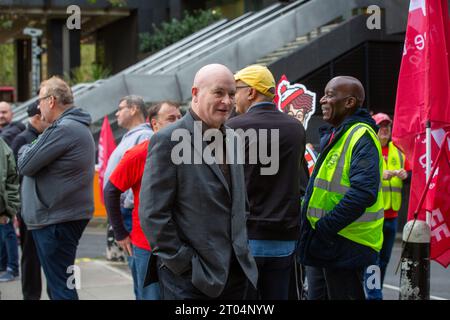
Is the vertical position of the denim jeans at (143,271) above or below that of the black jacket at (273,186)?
below

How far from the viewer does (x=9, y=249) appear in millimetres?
9797

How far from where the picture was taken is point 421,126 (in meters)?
6.14

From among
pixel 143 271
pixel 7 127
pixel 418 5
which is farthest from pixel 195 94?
pixel 7 127

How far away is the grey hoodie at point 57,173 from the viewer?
6648mm

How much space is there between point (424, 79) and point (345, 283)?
1.51 metres

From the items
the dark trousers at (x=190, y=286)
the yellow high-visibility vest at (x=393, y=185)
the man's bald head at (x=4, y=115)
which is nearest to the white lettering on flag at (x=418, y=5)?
the dark trousers at (x=190, y=286)

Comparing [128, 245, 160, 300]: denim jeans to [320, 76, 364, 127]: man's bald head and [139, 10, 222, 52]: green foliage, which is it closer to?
[320, 76, 364, 127]: man's bald head

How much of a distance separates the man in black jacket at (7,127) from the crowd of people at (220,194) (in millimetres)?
1747

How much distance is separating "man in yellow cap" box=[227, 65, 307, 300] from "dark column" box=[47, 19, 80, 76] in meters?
21.3

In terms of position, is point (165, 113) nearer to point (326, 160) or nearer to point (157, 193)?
point (326, 160)

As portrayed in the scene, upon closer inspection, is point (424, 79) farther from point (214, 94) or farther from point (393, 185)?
point (393, 185)

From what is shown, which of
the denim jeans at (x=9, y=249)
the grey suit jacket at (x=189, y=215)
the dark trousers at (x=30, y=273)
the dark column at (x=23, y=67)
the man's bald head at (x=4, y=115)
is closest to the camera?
the grey suit jacket at (x=189, y=215)

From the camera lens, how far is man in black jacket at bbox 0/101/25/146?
10.4 meters

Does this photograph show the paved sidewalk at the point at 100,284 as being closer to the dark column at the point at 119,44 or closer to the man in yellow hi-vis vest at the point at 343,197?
the man in yellow hi-vis vest at the point at 343,197
